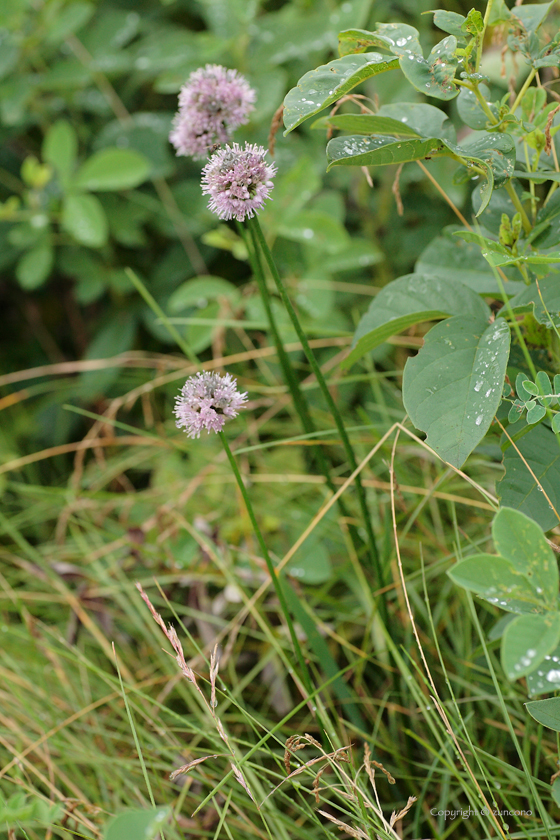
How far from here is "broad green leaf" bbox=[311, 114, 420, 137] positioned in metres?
0.67

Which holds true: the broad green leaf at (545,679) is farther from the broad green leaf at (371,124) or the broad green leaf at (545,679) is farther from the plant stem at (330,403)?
the broad green leaf at (371,124)

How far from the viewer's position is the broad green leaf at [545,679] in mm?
542

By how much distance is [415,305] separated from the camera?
0.80 meters

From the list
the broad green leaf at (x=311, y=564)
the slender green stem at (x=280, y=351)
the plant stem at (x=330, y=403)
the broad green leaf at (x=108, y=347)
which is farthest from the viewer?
the broad green leaf at (x=108, y=347)

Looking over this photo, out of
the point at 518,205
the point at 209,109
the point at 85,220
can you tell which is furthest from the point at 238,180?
the point at 85,220

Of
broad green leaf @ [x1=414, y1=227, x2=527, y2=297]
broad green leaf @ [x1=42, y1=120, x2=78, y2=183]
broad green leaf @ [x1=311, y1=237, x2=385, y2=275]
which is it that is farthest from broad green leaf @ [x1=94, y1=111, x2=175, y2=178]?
broad green leaf @ [x1=414, y1=227, x2=527, y2=297]

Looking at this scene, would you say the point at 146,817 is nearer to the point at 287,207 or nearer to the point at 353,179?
the point at 287,207

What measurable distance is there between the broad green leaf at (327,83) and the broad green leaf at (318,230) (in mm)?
848

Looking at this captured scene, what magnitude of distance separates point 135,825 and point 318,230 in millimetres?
1353

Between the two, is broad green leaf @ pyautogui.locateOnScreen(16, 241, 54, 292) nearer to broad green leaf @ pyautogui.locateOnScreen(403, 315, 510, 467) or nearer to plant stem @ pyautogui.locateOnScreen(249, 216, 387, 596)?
plant stem @ pyautogui.locateOnScreen(249, 216, 387, 596)

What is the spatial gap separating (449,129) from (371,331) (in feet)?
0.94

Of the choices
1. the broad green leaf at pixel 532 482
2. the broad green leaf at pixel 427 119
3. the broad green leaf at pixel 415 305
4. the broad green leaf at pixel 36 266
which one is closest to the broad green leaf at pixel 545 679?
the broad green leaf at pixel 532 482

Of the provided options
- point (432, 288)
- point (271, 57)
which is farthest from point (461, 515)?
point (271, 57)

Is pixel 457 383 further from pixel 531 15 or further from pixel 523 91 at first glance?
pixel 531 15
